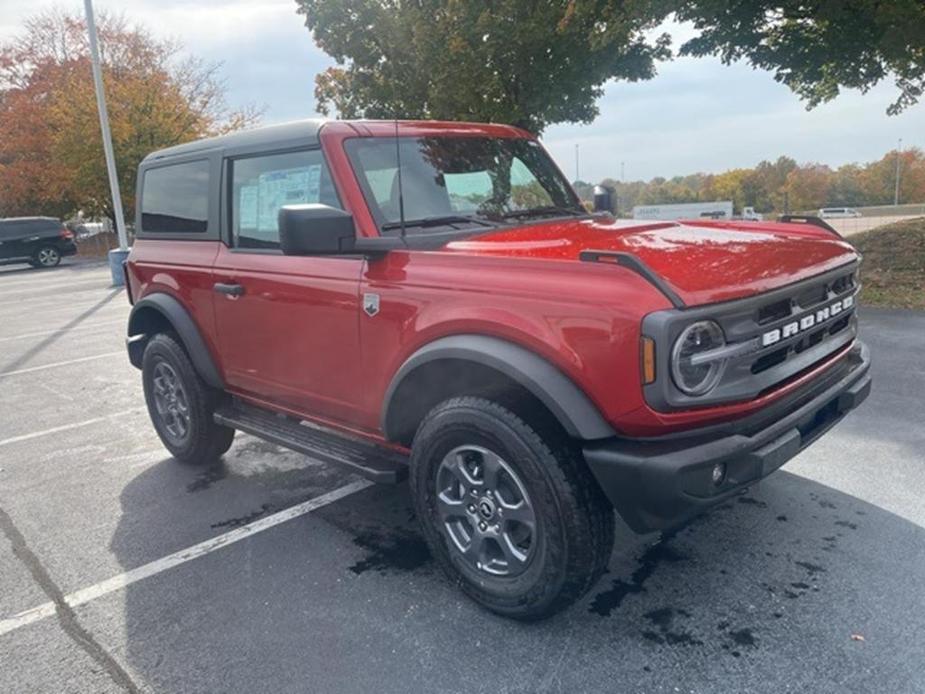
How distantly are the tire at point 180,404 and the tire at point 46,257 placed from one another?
22.6 meters

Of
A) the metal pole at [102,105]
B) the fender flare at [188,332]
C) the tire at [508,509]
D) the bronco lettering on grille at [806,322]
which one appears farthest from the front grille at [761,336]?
the metal pole at [102,105]

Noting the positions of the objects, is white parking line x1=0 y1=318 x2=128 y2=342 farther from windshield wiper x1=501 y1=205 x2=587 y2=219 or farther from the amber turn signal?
the amber turn signal

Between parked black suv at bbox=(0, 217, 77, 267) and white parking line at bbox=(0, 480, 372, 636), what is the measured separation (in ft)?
Result: 78.2

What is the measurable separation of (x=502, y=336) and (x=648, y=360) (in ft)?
1.93

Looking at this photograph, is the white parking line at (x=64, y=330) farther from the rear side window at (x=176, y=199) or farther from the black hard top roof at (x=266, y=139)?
the black hard top roof at (x=266, y=139)

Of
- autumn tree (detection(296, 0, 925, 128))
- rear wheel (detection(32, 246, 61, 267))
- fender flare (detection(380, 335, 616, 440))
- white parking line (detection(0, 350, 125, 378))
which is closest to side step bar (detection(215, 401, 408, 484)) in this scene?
fender flare (detection(380, 335, 616, 440))

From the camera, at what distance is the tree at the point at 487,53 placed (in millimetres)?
11133

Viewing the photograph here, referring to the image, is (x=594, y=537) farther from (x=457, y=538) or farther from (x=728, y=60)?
(x=728, y=60)

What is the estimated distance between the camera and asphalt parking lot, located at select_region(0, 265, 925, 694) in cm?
245

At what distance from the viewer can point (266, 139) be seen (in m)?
3.73

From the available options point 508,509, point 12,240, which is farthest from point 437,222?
point 12,240

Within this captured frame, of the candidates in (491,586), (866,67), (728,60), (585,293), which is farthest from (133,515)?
(866,67)

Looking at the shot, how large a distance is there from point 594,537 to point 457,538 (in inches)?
25.9

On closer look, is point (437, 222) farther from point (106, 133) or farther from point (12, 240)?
point (12, 240)
